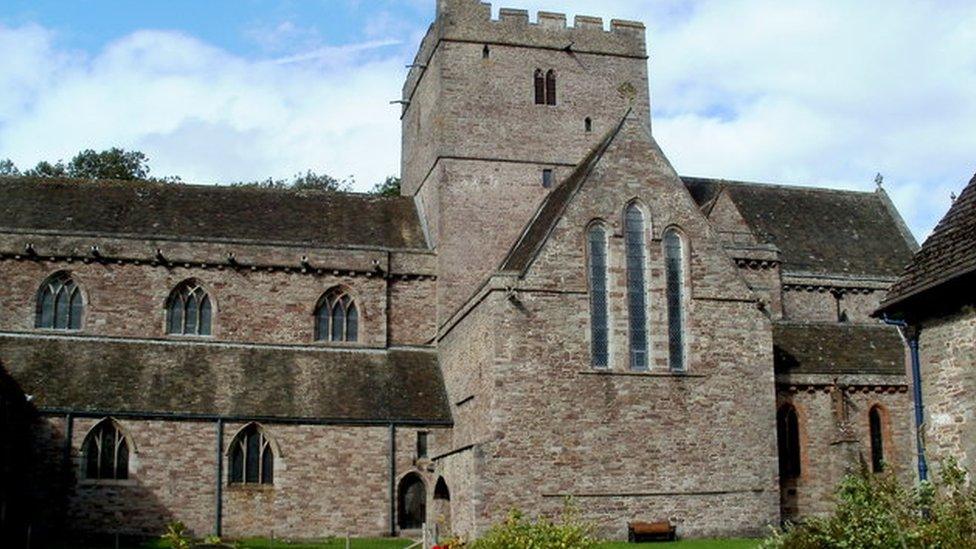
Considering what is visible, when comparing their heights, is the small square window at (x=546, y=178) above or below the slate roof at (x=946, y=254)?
above

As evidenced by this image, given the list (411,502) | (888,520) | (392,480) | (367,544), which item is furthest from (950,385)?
(411,502)

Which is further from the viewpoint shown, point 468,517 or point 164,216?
point 164,216

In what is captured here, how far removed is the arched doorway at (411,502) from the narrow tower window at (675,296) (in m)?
8.47

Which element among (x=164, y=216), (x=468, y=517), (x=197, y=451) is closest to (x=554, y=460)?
(x=468, y=517)

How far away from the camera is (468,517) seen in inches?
1176

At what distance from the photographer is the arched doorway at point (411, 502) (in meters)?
34.3

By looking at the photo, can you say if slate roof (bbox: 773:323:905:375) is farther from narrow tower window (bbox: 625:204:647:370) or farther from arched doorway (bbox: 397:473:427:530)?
arched doorway (bbox: 397:473:427:530)

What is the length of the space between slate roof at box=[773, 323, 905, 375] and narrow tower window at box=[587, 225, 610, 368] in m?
6.30

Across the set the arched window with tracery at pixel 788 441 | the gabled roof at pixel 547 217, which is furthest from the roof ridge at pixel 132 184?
the arched window with tracery at pixel 788 441

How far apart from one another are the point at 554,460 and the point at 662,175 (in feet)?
28.3

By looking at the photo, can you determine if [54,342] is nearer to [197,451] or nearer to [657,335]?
[197,451]

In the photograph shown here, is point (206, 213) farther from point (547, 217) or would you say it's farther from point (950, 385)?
point (950, 385)

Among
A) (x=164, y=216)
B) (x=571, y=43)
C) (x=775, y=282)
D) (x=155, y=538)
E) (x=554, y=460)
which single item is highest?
(x=571, y=43)

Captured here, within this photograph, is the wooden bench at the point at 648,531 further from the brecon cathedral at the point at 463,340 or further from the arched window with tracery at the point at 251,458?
the arched window with tracery at the point at 251,458
